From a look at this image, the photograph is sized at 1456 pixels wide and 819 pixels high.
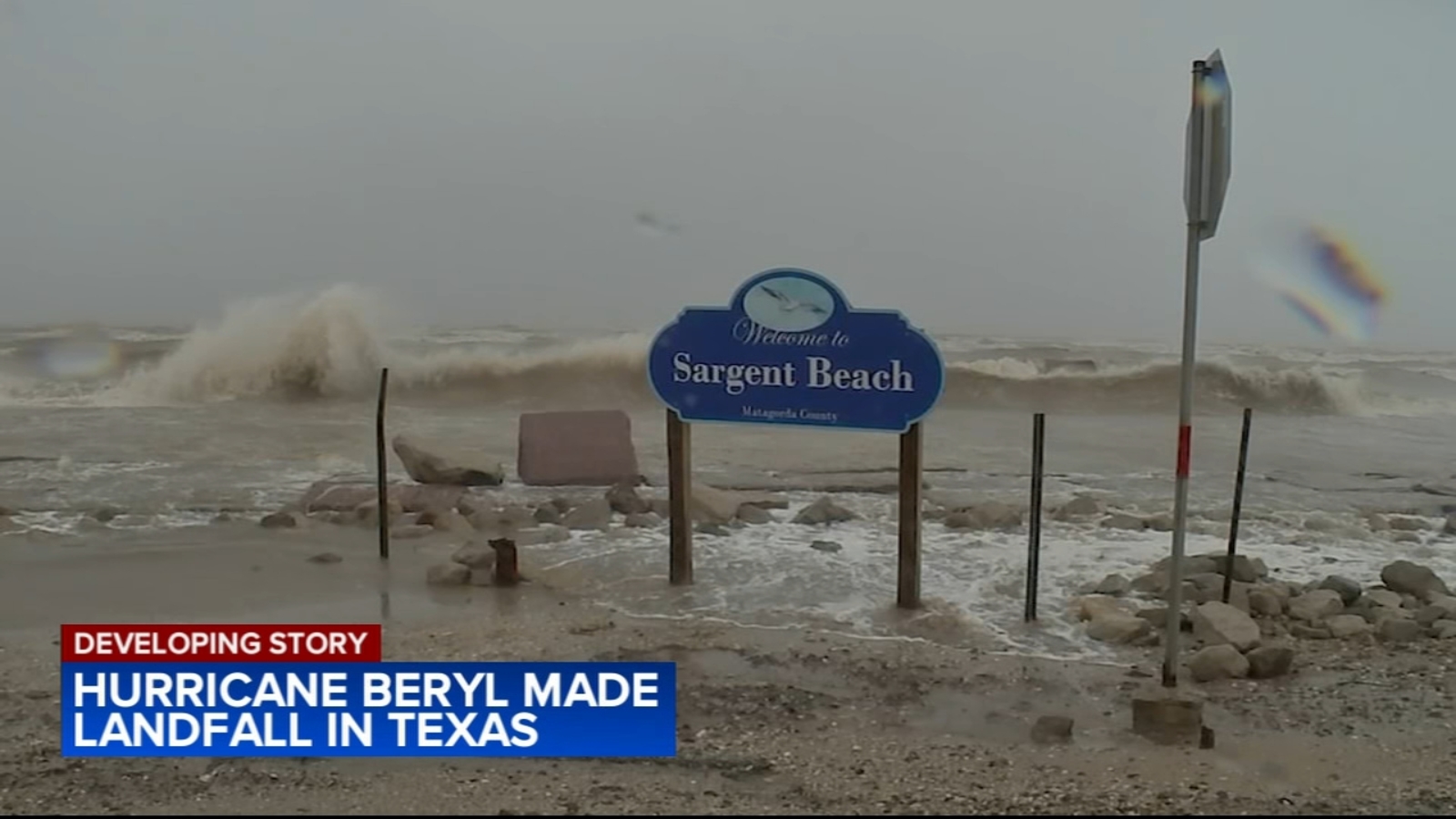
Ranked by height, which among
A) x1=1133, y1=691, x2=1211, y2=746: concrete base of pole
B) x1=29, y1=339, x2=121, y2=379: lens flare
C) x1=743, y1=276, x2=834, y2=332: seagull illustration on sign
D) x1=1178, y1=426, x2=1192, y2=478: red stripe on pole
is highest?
x1=743, y1=276, x2=834, y2=332: seagull illustration on sign

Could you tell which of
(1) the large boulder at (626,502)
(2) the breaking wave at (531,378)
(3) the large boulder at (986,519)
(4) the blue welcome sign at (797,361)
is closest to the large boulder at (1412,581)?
(3) the large boulder at (986,519)

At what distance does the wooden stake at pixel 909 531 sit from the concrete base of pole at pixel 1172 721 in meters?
2.84

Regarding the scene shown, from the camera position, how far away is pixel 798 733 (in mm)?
5109

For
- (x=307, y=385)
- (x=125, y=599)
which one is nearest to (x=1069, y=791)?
(x=125, y=599)

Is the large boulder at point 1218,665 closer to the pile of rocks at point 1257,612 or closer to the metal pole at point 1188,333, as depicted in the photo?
the pile of rocks at point 1257,612

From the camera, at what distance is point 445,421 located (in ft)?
84.5

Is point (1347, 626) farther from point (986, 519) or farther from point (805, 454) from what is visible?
point (805, 454)

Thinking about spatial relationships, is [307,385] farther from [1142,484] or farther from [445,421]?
[1142,484]

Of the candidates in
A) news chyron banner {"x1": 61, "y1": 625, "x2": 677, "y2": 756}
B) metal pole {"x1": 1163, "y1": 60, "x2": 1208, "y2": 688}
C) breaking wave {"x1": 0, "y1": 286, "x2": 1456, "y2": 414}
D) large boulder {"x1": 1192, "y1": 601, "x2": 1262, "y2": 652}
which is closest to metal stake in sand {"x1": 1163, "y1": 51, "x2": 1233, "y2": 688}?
metal pole {"x1": 1163, "y1": 60, "x2": 1208, "y2": 688}

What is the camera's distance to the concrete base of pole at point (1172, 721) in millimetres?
4980

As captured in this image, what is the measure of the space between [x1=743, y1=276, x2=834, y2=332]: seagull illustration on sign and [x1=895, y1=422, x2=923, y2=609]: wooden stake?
3.30 feet

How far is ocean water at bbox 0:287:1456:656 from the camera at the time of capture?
903 cm

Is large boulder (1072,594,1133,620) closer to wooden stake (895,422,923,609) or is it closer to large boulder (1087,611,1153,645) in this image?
large boulder (1087,611,1153,645)

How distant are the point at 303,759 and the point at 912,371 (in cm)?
453
